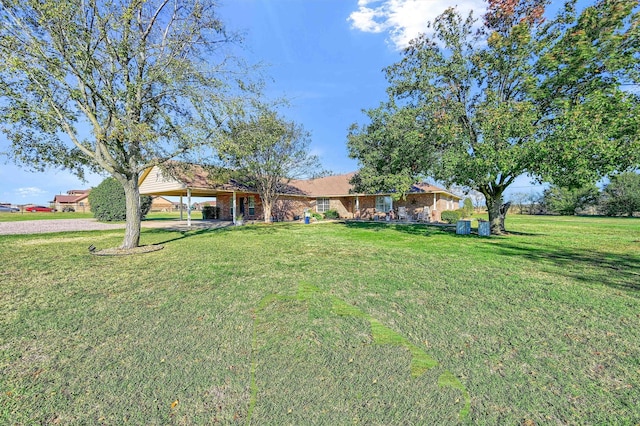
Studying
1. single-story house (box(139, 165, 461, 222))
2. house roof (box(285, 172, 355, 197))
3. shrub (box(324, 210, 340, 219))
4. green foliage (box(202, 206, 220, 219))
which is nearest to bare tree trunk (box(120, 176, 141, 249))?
single-story house (box(139, 165, 461, 222))

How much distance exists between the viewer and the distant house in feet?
144

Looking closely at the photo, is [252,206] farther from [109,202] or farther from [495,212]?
[495,212]

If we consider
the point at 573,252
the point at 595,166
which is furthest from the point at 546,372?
the point at 595,166

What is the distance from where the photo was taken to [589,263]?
648cm

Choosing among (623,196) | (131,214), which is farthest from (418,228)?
(623,196)

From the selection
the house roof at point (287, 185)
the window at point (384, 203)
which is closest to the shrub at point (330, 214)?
the house roof at point (287, 185)

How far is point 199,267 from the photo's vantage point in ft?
20.2

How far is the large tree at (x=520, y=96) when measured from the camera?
888 cm

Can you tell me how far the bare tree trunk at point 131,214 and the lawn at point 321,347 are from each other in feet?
9.80

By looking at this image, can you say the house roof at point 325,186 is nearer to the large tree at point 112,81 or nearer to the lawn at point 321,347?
the large tree at point 112,81

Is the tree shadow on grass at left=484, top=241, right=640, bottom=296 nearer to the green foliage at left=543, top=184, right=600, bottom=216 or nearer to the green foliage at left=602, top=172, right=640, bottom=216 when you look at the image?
the green foliage at left=543, top=184, right=600, bottom=216

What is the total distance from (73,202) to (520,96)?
282 feet

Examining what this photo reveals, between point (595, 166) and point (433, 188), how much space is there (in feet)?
44.3

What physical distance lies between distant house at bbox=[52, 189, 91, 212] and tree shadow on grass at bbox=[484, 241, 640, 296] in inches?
1197
